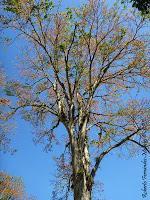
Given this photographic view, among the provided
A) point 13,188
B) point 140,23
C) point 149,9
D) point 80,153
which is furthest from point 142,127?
point 13,188

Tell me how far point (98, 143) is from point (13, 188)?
2918cm

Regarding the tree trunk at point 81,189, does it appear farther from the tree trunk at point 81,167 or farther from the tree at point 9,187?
the tree at point 9,187

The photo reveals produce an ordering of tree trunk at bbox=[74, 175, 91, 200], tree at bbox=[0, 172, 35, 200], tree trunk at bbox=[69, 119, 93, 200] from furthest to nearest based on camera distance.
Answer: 1. tree at bbox=[0, 172, 35, 200]
2. tree trunk at bbox=[69, 119, 93, 200]
3. tree trunk at bbox=[74, 175, 91, 200]

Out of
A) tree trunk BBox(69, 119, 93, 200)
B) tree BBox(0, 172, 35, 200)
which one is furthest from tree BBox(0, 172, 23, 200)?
tree trunk BBox(69, 119, 93, 200)

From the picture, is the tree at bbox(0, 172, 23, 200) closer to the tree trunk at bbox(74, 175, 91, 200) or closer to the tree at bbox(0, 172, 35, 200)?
the tree at bbox(0, 172, 35, 200)

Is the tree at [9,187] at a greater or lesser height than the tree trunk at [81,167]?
greater

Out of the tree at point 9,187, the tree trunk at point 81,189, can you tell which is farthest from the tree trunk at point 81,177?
the tree at point 9,187

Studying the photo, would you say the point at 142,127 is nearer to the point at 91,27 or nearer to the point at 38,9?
the point at 91,27

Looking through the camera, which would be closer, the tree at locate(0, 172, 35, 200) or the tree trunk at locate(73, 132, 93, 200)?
the tree trunk at locate(73, 132, 93, 200)

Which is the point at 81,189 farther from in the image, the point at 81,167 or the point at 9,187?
the point at 9,187

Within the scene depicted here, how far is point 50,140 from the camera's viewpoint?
61.3ft

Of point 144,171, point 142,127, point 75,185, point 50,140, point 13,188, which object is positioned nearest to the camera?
point 75,185

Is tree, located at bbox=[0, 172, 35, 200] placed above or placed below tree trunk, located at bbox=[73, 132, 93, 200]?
above

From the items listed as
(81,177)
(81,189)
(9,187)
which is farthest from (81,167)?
(9,187)
